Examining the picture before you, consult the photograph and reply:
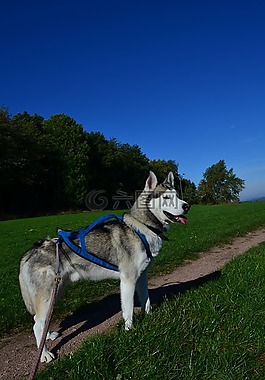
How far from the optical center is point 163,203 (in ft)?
19.9

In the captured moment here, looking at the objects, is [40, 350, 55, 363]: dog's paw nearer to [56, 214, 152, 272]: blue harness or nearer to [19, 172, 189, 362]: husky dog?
[19, 172, 189, 362]: husky dog

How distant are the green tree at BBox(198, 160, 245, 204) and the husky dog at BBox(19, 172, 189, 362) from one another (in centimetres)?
9762

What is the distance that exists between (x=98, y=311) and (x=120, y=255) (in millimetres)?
1985

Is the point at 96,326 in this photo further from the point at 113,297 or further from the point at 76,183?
the point at 76,183

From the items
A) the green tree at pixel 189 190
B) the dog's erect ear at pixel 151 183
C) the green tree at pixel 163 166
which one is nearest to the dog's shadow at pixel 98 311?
the dog's erect ear at pixel 151 183

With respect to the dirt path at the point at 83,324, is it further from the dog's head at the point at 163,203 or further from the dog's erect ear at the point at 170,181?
the dog's erect ear at the point at 170,181

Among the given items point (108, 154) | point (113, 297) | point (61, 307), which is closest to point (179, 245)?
point (113, 297)

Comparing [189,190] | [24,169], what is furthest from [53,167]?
[189,190]

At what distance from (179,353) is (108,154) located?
244ft

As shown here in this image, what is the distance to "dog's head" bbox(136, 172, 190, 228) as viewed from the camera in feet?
19.8

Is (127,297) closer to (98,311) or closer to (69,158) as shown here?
(98,311)

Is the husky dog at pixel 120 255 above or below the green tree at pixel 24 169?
below

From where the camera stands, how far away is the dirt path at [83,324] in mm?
4887

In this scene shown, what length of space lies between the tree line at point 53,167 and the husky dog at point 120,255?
39646 millimetres
